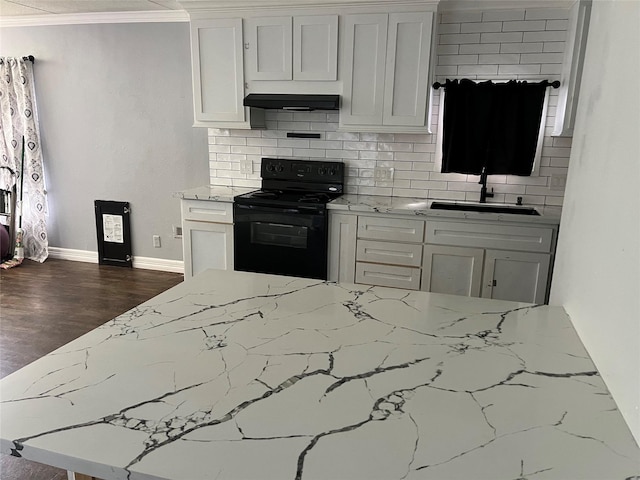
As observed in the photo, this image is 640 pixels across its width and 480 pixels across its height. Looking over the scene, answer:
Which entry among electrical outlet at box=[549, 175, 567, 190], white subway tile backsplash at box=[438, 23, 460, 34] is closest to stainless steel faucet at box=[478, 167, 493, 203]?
electrical outlet at box=[549, 175, 567, 190]

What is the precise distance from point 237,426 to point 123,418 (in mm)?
219

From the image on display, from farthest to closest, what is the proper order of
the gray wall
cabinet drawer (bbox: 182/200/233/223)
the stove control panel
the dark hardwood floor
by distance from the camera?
the gray wall
the stove control panel
cabinet drawer (bbox: 182/200/233/223)
the dark hardwood floor

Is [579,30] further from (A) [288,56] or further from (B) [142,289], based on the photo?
(B) [142,289]

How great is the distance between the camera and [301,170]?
3.92 metres

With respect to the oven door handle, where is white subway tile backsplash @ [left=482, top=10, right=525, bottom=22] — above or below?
above

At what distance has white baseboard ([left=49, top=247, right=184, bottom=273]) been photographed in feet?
15.4

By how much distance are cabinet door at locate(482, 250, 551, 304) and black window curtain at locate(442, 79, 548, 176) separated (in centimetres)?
71

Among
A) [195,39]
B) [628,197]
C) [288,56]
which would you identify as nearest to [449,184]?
[288,56]

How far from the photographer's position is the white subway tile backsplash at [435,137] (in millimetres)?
3355

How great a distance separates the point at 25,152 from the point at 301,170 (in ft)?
9.42

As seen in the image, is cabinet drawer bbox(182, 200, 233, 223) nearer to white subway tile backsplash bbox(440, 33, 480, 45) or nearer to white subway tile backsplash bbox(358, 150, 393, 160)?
white subway tile backsplash bbox(358, 150, 393, 160)

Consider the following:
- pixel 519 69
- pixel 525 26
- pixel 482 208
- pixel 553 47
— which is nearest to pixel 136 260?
pixel 482 208

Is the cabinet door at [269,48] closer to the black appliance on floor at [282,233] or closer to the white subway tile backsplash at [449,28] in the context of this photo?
the black appliance on floor at [282,233]

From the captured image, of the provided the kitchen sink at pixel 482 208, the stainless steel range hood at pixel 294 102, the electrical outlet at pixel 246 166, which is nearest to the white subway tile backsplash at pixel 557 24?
the kitchen sink at pixel 482 208
